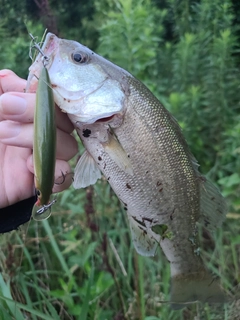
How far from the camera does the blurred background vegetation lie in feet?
4.95

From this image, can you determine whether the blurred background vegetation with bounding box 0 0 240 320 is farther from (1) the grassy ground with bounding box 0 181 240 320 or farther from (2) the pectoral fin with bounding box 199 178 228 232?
(2) the pectoral fin with bounding box 199 178 228 232

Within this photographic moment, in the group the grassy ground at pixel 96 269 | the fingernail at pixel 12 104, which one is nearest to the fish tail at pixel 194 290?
the grassy ground at pixel 96 269

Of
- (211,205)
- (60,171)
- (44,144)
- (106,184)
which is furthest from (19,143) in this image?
(106,184)

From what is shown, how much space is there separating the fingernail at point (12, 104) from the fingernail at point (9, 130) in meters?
0.05

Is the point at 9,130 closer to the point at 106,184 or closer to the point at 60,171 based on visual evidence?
the point at 60,171

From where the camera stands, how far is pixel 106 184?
1.93 m

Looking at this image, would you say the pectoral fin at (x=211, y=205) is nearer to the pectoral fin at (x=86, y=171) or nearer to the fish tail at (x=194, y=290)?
the fish tail at (x=194, y=290)

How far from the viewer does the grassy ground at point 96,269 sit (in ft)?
4.66

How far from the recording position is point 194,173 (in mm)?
1092

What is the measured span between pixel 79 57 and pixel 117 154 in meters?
0.26

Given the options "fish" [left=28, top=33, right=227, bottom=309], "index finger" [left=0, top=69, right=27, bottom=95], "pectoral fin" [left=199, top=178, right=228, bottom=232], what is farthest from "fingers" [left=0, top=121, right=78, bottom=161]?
"pectoral fin" [left=199, top=178, right=228, bottom=232]

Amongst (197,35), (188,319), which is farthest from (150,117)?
(197,35)

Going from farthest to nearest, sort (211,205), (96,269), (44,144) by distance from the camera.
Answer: (96,269) → (211,205) → (44,144)

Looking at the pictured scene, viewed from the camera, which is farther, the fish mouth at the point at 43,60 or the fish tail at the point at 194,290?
the fish tail at the point at 194,290
